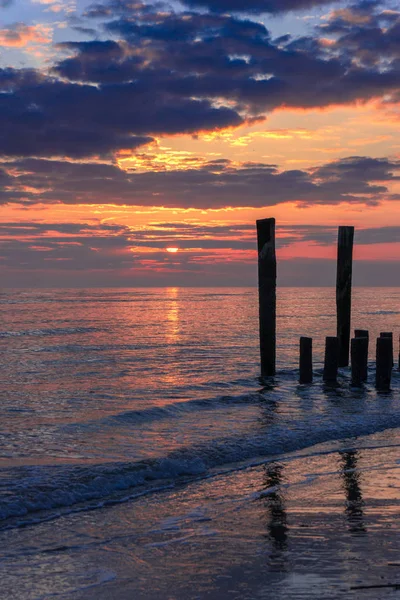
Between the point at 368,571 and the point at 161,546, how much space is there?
1.74m

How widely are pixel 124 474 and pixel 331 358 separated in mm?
9333

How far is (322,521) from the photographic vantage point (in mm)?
6141

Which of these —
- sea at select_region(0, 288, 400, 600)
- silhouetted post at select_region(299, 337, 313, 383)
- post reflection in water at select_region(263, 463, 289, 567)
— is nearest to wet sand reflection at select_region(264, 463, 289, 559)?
post reflection in water at select_region(263, 463, 289, 567)

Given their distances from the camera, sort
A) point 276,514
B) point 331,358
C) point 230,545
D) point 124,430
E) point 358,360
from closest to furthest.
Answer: point 230,545
point 276,514
point 124,430
point 358,360
point 331,358

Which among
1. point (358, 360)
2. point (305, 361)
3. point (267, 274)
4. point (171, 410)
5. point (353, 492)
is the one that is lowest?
point (171, 410)

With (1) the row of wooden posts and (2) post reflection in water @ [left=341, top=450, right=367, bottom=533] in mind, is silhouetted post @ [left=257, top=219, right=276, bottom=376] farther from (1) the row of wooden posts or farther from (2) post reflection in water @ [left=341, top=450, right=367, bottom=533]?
(2) post reflection in water @ [left=341, top=450, right=367, bottom=533]

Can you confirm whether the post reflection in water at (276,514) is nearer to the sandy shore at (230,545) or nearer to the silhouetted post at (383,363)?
the sandy shore at (230,545)

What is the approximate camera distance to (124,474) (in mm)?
8500

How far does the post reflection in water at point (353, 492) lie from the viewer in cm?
600

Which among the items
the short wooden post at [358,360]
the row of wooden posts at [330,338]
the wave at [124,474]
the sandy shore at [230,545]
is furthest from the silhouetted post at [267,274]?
the sandy shore at [230,545]

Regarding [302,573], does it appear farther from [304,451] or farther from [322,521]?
[304,451]

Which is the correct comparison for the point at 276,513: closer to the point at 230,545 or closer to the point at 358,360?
the point at 230,545

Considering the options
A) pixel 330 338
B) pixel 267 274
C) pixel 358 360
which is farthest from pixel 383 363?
pixel 267 274

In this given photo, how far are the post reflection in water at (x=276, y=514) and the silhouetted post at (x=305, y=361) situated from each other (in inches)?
321
